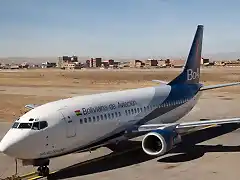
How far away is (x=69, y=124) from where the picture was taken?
55.7ft

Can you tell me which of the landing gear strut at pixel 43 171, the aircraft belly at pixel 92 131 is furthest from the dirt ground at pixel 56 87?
the landing gear strut at pixel 43 171

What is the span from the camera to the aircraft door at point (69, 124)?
55.4ft

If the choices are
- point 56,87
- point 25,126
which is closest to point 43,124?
point 25,126

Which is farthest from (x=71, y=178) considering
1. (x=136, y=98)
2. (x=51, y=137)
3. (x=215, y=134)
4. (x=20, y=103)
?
(x=20, y=103)

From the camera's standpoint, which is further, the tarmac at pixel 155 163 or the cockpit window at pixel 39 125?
the tarmac at pixel 155 163

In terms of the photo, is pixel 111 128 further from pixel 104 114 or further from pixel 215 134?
pixel 215 134

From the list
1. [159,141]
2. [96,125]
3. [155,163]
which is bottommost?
[155,163]

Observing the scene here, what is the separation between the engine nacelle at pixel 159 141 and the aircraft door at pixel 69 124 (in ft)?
13.9

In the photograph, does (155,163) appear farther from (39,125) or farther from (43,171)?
(39,125)

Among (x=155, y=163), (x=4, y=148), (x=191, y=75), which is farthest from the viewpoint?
(x=191, y=75)

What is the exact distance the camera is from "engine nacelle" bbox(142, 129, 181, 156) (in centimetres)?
1868

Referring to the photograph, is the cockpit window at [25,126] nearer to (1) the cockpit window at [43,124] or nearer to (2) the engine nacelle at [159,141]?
(1) the cockpit window at [43,124]

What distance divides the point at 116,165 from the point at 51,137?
176 inches

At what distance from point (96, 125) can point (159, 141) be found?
12.1 feet
